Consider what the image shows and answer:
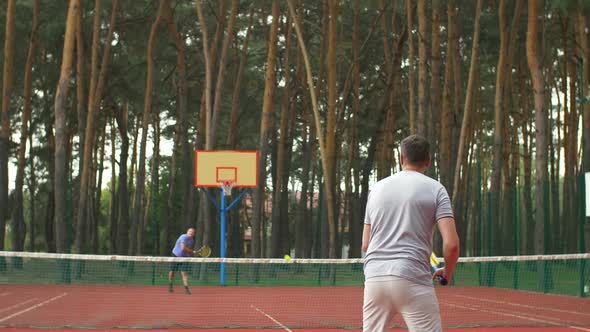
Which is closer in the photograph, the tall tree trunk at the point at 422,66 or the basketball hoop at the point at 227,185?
the basketball hoop at the point at 227,185

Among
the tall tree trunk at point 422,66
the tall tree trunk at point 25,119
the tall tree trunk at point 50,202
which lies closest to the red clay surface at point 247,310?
the tall tree trunk at point 422,66

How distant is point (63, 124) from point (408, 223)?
82.2 feet

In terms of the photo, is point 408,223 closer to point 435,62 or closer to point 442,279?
point 442,279

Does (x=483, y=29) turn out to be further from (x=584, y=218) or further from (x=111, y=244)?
(x=111, y=244)

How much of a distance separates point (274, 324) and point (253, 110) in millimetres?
28144

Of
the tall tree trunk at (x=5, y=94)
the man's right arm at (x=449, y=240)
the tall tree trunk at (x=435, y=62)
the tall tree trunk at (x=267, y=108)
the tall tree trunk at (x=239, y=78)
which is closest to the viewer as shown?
the man's right arm at (x=449, y=240)

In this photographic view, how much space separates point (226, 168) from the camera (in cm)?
2906

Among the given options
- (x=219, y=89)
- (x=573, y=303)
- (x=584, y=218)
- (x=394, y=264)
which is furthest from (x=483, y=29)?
(x=394, y=264)

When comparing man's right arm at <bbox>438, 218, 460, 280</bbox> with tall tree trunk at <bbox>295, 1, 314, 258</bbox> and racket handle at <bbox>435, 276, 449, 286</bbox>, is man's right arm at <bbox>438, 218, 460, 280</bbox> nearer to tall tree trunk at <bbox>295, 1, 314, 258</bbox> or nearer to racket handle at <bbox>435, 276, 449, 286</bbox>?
racket handle at <bbox>435, 276, 449, 286</bbox>

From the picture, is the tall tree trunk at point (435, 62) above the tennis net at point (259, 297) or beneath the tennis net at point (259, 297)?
above

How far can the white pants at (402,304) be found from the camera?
5.18 meters

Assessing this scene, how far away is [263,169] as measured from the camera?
33719mm

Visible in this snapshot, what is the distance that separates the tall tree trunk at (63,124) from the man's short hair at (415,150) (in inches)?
968

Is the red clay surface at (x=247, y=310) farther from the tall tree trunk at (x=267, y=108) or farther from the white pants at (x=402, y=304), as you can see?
the white pants at (x=402, y=304)
